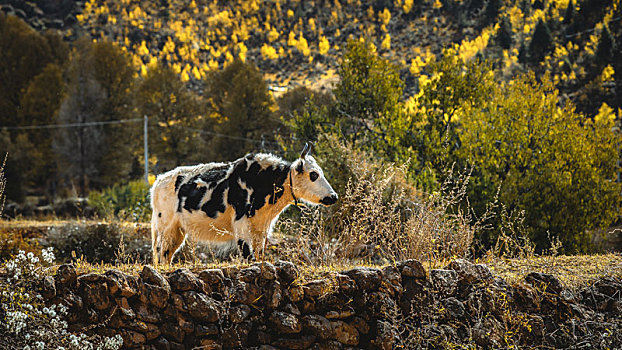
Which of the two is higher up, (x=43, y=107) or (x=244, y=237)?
(x=244, y=237)

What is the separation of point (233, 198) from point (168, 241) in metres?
1.16

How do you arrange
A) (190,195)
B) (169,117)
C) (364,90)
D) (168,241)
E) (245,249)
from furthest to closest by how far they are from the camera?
(169,117) → (364,90) → (168,241) → (190,195) → (245,249)

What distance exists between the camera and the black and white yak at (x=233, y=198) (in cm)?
641

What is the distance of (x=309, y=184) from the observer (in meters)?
6.40

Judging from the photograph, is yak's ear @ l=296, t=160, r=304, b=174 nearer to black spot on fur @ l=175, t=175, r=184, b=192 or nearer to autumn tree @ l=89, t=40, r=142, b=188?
black spot on fur @ l=175, t=175, r=184, b=192

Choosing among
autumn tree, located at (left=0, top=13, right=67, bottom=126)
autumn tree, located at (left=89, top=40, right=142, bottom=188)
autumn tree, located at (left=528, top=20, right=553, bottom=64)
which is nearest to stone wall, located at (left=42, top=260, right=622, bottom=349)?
autumn tree, located at (left=89, top=40, right=142, bottom=188)

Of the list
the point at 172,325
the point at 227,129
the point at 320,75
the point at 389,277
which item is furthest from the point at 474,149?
the point at 320,75

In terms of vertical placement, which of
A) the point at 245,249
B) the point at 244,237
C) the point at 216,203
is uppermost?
→ the point at 216,203

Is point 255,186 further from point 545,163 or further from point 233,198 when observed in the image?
point 545,163

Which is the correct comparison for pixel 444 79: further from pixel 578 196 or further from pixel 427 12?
pixel 427 12

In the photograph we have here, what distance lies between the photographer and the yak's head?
20.9 ft

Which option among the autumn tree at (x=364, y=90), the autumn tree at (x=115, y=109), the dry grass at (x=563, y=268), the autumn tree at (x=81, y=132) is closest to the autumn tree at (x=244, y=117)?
the autumn tree at (x=115, y=109)

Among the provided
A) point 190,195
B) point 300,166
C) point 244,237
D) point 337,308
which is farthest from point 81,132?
point 337,308

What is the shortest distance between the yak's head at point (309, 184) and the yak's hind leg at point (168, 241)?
1711 mm
